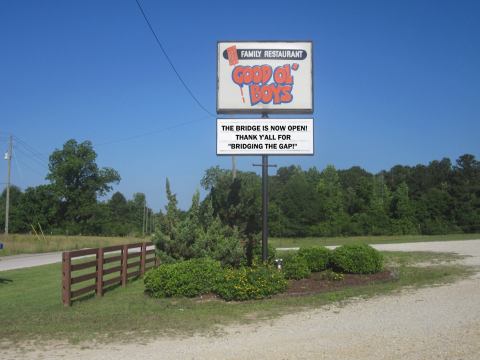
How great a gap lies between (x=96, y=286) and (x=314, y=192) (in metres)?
74.0

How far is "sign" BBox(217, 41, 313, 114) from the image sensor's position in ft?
45.8

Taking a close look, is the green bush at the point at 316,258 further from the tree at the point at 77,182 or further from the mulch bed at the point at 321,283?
the tree at the point at 77,182

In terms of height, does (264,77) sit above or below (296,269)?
above

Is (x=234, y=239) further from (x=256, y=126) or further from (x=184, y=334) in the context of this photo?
(x=184, y=334)

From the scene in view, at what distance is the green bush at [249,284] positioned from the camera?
10.5m

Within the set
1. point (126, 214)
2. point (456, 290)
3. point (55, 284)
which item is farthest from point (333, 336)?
point (126, 214)

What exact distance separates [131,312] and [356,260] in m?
6.11

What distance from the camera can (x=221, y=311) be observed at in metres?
9.50

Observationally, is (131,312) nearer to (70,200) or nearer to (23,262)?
(23,262)

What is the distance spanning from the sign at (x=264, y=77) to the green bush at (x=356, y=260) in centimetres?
378

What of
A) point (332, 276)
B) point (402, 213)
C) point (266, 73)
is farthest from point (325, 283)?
point (402, 213)

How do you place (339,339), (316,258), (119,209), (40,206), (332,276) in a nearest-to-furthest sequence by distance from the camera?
(339,339), (332,276), (316,258), (40,206), (119,209)

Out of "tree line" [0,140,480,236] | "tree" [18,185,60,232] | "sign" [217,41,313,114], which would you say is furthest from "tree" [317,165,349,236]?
"sign" [217,41,313,114]

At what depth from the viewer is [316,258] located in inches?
544
